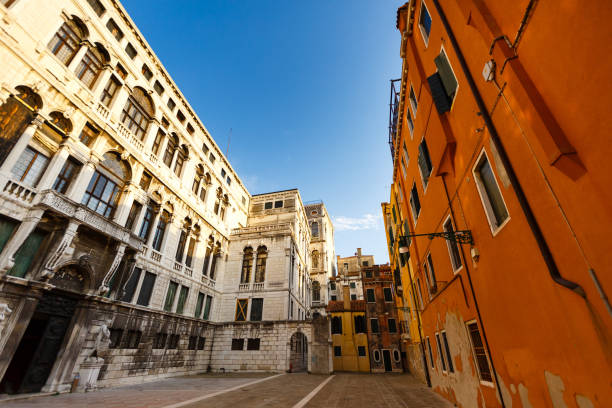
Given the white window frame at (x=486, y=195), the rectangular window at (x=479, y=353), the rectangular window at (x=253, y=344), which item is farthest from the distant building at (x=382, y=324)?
the white window frame at (x=486, y=195)

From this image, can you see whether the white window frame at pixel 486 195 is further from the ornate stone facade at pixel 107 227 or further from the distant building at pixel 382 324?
the distant building at pixel 382 324

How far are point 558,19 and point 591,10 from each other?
603mm

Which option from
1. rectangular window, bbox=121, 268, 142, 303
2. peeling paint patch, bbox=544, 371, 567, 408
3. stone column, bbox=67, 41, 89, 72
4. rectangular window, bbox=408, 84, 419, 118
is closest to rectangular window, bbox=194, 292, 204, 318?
rectangular window, bbox=121, 268, 142, 303

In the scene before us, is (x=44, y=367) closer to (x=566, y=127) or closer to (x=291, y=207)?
(x=566, y=127)

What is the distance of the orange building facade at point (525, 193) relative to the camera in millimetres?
3352

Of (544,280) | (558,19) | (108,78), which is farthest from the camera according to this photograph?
(108,78)

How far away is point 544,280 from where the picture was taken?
4.24 meters

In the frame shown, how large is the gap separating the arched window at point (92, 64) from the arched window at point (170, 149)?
6.45 metres

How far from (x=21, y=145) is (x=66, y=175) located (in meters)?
2.26

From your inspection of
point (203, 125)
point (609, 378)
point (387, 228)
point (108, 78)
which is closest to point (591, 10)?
point (609, 378)

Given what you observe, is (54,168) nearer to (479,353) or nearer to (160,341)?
(160,341)

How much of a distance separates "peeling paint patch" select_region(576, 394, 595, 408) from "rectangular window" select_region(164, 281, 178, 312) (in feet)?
68.4

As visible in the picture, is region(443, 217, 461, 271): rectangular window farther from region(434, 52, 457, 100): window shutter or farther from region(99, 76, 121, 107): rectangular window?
region(99, 76, 121, 107): rectangular window

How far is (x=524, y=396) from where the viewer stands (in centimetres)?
496
